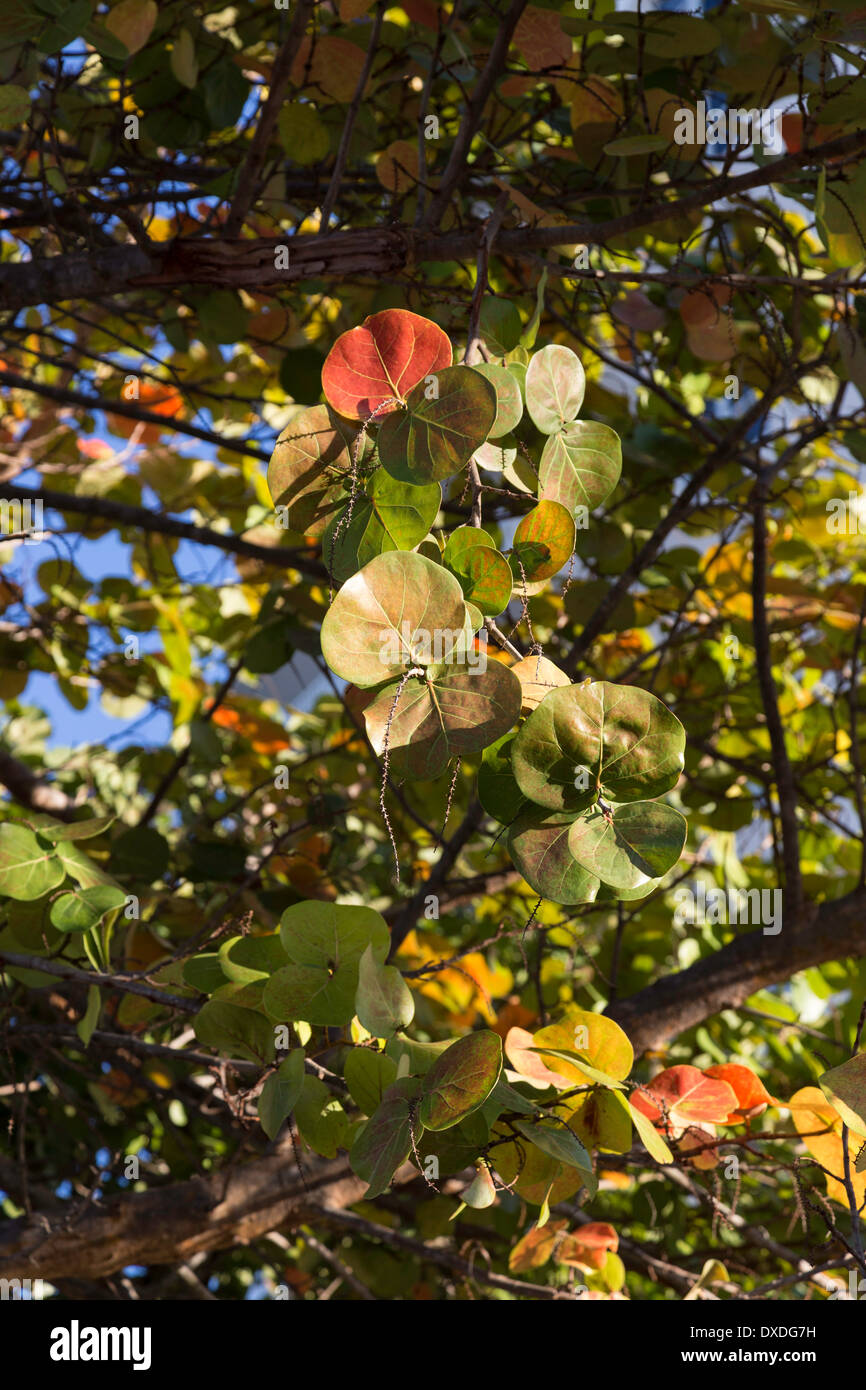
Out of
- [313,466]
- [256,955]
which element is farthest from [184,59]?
[256,955]

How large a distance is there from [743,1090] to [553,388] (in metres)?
0.59

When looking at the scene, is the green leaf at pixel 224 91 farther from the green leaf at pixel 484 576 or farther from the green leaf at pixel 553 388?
the green leaf at pixel 484 576

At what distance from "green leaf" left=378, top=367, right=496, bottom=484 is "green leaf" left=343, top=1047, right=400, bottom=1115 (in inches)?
14.1

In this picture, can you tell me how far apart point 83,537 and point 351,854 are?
34.1 inches

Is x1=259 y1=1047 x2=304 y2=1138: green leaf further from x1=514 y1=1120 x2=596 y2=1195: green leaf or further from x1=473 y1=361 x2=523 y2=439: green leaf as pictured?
x1=473 y1=361 x2=523 y2=439: green leaf

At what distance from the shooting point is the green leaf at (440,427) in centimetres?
64

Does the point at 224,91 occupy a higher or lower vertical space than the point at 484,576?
higher

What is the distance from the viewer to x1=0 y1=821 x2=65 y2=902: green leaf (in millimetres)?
926

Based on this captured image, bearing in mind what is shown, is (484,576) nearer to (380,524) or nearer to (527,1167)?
(380,524)

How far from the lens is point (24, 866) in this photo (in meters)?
0.95

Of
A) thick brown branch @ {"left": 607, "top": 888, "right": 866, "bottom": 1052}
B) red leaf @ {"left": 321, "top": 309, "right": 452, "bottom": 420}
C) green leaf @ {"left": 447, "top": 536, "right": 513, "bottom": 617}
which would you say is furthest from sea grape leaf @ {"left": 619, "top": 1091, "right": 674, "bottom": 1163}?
thick brown branch @ {"left": 607, "top": 888, "right": 866, "bottom": 1052}
